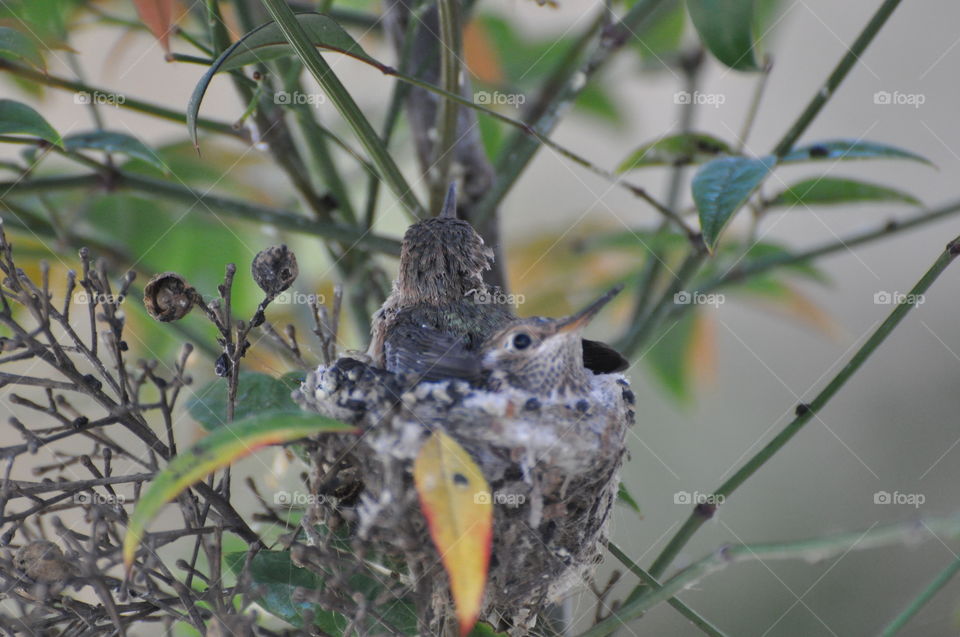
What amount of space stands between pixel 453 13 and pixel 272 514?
51cm

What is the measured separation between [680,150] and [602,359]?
26 centimetres

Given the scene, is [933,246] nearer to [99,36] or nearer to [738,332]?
[738,332]

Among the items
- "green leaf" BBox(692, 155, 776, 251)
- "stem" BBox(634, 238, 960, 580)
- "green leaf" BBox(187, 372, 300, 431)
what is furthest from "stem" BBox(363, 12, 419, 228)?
"stem" BBox(634, 238, 960, 580)

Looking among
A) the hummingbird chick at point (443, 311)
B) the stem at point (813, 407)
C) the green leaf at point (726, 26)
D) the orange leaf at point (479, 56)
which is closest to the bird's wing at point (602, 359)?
the hummingbird chick at point (443, 311)

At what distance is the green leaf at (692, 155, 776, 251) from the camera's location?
0.81 meters

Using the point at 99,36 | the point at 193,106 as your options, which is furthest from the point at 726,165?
the point at 99,36

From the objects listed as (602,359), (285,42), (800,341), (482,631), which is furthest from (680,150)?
(800,341)

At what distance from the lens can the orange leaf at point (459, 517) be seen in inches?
23.4

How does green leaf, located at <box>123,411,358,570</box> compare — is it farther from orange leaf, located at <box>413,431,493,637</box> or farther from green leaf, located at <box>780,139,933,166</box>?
green leaf, located at <box>780,139,933,166</box>

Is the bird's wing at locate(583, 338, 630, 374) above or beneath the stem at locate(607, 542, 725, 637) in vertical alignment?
above

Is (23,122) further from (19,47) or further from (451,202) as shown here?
(451,202)

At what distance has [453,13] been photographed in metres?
0.91

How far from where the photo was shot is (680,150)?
1.06 metres

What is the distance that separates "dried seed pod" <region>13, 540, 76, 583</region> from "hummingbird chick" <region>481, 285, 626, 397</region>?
0.44 metres
